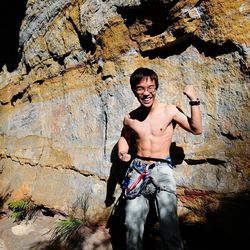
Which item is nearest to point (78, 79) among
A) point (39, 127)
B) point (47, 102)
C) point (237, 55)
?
point (47, 102)

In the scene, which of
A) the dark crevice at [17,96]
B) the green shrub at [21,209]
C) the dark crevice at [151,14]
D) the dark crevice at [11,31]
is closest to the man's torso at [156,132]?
the dark crevice at [151,14]

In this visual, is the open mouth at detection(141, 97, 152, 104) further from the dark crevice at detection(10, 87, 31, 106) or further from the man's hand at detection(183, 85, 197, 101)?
the dark crevice at detection(10, 87, 31, 106)

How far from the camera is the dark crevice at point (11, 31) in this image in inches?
293

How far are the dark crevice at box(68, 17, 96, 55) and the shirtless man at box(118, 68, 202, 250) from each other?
1.81 meters

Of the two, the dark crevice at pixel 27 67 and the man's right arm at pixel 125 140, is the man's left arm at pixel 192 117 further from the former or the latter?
→ the dark crevice at pixel 27 67

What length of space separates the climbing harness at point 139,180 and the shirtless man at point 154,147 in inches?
0.6

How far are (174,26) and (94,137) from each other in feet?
7.17

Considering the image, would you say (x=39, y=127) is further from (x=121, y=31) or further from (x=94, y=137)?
(x=121, y=31)

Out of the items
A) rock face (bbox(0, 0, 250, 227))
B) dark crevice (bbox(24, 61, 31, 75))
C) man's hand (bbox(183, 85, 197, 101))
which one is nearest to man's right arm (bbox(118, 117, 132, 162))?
rock face (bbox(0, 0, 250, 227))

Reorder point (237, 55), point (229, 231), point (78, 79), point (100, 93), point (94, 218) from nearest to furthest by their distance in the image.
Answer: point (229, 231) → point (237, 55) → point (94, 218) → point (100, 93) → point (78, 79)

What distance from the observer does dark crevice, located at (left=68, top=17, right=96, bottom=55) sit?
5.27 m

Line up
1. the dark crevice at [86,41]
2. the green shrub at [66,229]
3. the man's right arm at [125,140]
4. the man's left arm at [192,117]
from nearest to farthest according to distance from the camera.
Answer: the man's left arm at [192,117], the man's right arm at [125,140], the green shrub at [66,229], the dark crevice at [86,41]

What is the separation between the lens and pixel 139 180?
3.61 metres

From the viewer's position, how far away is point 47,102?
6.26 meters
